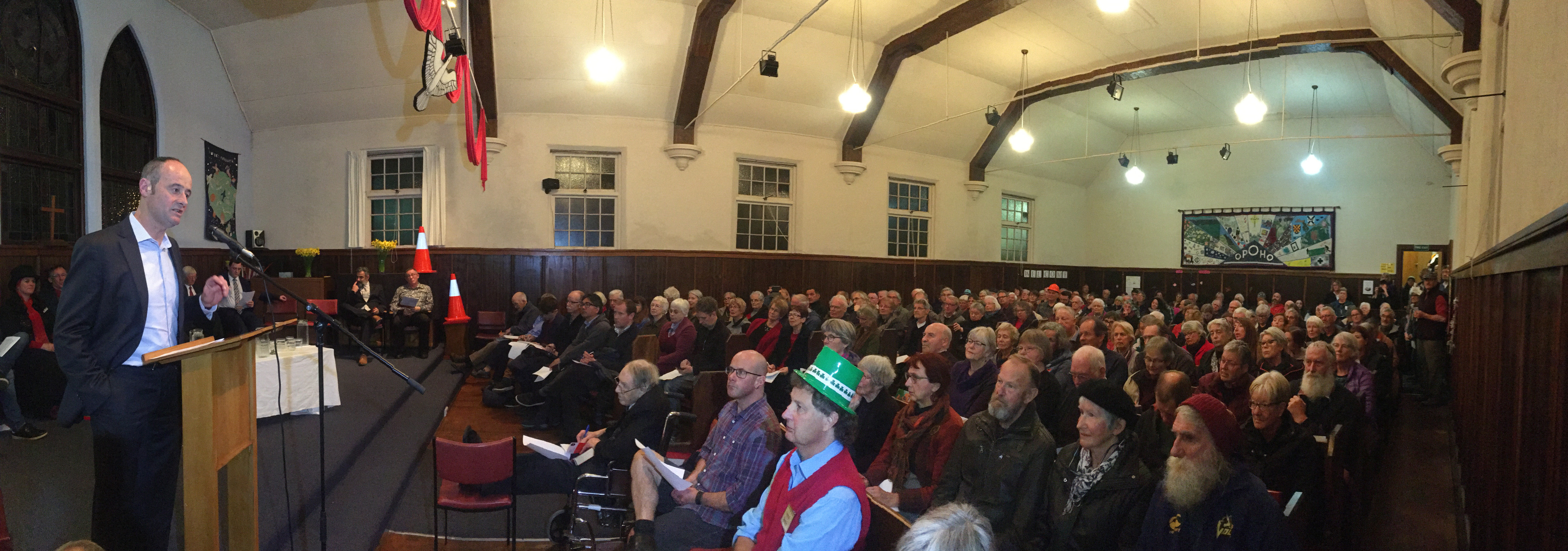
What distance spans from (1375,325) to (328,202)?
12.1 meters

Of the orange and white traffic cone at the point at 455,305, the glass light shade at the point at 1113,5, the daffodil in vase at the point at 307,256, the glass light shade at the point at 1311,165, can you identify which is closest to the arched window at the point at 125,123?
the daffodil in vase at the point at 307,256

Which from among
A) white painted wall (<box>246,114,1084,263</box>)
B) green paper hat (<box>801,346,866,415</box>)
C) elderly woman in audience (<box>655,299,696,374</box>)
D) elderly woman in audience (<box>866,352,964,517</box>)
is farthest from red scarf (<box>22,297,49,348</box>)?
green paper hat (<box>801,346,866,415</box>)

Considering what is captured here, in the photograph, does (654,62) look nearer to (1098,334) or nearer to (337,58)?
(337,58)

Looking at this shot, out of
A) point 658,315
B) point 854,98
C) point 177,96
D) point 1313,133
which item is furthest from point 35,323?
point 1313,133

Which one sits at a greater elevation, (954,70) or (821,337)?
(954,70)

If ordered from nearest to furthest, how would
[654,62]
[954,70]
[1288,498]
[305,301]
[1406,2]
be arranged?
[305,301] < [1288,498] < [1406,2] < [654,62] < [954,70]

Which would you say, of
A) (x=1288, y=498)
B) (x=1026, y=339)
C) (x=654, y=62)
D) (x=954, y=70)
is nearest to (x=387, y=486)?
(x=1026, y=339)

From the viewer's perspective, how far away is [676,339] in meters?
6.61

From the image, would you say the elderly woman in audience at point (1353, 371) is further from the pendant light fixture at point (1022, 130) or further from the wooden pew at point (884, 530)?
the pendant light fixture at point (1022, 130)

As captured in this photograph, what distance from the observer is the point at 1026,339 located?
450cm

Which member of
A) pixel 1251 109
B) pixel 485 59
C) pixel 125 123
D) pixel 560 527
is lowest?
pixel 560 527

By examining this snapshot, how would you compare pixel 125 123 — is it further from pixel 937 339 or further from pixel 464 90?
pixel 937 339

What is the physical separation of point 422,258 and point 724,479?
8145 millimetres

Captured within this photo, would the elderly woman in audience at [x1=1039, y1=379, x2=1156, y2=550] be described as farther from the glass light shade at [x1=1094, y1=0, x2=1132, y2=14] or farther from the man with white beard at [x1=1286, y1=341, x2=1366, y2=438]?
the glass light shade at [x1=1094, y1=0, x2=1132, y2=14]
